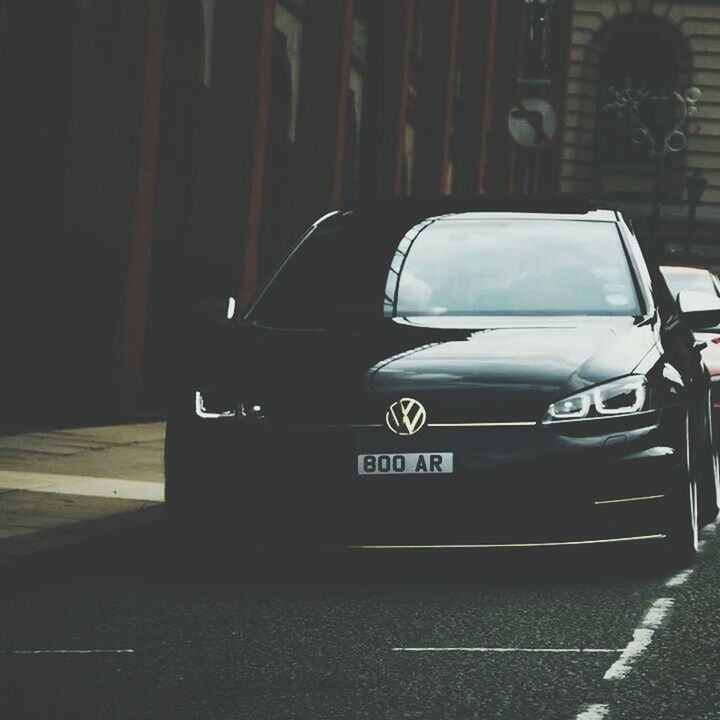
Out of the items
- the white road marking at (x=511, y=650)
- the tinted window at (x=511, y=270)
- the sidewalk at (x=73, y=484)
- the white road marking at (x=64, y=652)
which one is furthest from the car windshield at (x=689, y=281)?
the white road marking at (x=64, y=652)

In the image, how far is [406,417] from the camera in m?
6.95

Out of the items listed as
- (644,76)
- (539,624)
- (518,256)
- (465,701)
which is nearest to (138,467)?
(518,256)

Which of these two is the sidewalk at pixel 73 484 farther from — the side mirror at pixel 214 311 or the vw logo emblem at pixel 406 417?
the vw logo emblem at pixel 406 417

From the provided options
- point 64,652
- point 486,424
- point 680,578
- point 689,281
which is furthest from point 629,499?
point 689,281

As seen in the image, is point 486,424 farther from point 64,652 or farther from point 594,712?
point 594,712

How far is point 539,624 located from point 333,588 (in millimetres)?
1022

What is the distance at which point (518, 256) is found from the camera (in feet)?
27.3

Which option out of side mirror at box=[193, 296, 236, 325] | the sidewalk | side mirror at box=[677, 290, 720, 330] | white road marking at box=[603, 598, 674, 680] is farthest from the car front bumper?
side mirror at box=[677, 290, 720, 330]

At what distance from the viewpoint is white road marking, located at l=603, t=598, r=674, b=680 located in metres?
5.54

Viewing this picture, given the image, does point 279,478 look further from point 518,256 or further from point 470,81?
point 470,81

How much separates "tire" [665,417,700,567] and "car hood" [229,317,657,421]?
44 centimetres

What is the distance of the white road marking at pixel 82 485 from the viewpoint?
9.21 meters

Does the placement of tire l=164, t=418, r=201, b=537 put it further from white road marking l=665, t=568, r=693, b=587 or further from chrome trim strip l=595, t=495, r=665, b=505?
white road marking l=665, t=568, r=693, b=587

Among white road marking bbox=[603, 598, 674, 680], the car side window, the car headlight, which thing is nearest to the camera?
white road marking bbox=[603, 598, 674, 680]
